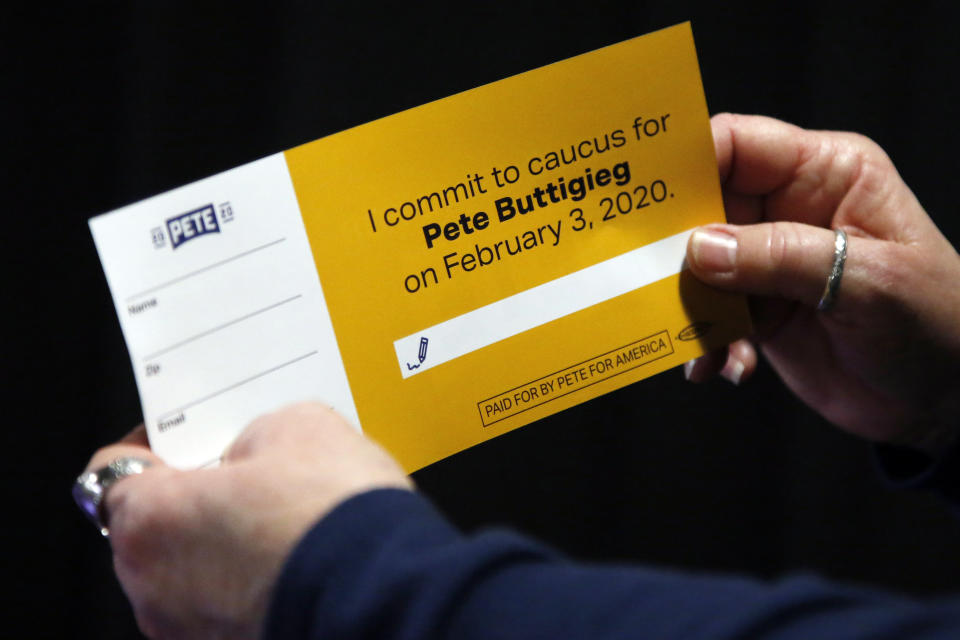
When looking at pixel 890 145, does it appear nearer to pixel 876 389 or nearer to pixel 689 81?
pixel 876 389

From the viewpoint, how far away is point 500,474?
1147mm

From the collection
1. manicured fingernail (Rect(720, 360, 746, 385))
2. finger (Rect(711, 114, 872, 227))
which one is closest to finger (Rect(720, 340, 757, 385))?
manicured fingernail (Rect(720, 360, 746, 385))

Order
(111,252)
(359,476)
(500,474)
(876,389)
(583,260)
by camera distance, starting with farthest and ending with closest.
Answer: (500,474)
(876,389)
(583,260)
(111,252)
(359,476)

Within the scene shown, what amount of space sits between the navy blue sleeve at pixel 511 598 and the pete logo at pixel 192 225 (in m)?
0.27

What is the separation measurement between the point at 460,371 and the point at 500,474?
1.84 feet

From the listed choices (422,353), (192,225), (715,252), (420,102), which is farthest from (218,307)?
(420,102)

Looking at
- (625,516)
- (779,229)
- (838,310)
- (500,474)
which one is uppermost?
(779,229)

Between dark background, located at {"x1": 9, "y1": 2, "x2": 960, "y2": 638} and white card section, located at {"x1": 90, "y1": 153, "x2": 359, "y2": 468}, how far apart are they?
0.44 meters

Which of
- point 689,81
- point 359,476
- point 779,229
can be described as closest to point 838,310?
point 779,229

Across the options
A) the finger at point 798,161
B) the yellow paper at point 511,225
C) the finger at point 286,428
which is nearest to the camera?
the finger at point 286,428

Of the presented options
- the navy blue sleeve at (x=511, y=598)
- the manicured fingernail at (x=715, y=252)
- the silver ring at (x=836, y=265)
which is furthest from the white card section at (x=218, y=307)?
the silver ring at (x=836, y=265)

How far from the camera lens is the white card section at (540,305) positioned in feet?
2.03

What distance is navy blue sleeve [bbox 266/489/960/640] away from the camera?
1.12 ft

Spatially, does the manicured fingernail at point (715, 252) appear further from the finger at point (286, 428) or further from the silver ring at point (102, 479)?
the silver ring at point (102, 479)
